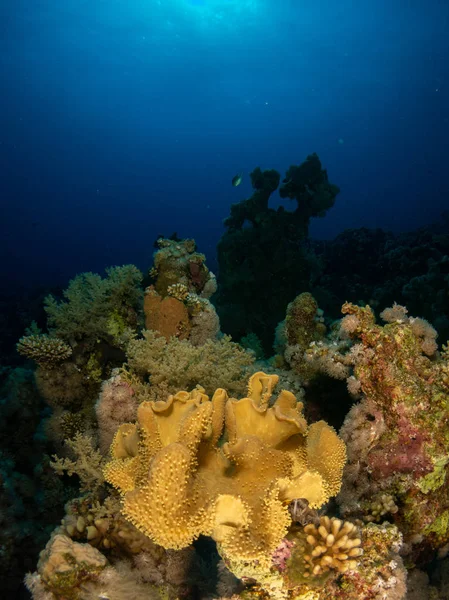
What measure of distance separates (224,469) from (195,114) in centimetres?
14164

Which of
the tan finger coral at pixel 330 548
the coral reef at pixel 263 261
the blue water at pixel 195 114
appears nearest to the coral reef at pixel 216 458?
the tan finger coral at pixel 330 548

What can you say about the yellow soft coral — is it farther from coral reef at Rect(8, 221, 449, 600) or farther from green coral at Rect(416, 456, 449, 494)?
green coral at Rect(416, 456, 449, 494)

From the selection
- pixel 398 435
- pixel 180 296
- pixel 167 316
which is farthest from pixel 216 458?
pixel 180 296

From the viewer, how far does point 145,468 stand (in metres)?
2.48

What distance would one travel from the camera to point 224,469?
2.48 metres

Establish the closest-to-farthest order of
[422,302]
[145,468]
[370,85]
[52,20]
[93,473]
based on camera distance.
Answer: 1. [145,468]
2. [93,473]
3. [422,302]
4. [52,20]
5. [370,85]

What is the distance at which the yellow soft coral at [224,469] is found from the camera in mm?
2045

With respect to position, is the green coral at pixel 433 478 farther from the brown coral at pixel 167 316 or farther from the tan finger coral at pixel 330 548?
the brown coral at pixel 167 316

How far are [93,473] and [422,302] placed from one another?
11.4 metres

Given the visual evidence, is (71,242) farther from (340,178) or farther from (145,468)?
(145,468)

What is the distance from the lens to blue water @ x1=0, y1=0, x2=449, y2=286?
239 feet

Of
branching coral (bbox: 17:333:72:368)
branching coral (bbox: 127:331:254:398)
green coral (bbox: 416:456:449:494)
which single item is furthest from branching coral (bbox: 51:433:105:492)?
green coral (bbox: 416:456:449:494)

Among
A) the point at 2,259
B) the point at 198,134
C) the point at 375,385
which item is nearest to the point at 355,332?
the point at 375,385

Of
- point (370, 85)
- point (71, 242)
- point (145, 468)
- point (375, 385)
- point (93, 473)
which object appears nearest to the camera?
point (145, 468)
